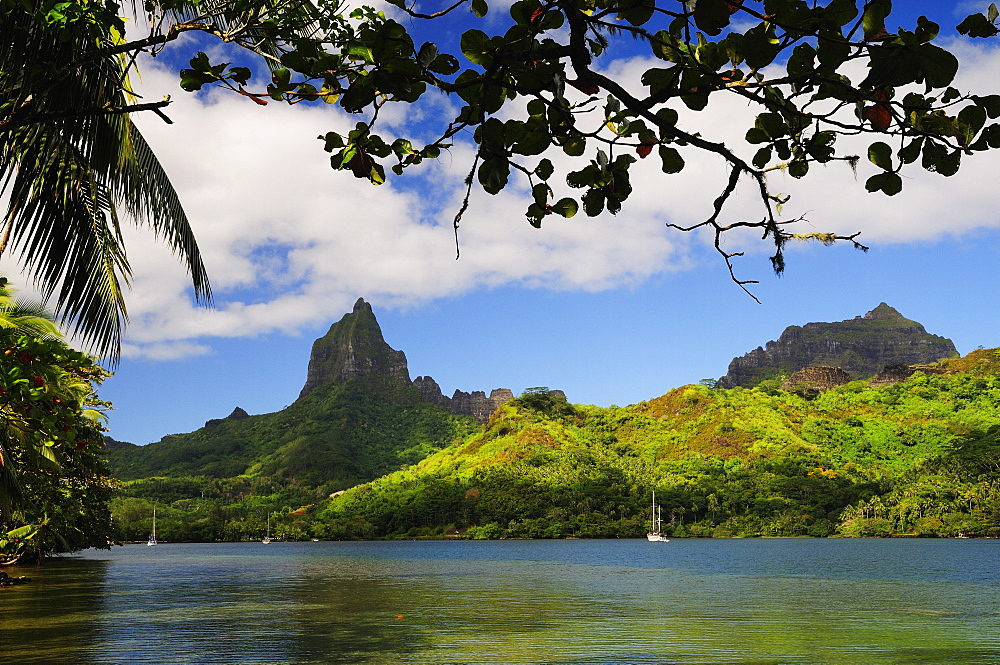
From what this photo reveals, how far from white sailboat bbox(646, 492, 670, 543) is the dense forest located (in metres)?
4.25

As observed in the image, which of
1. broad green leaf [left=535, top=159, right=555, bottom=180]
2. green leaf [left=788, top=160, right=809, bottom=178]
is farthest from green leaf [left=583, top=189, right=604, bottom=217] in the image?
green leaf [left=788, top=160, right=809, bottom=178]

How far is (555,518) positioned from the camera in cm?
13562

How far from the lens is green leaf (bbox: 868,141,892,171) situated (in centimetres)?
250

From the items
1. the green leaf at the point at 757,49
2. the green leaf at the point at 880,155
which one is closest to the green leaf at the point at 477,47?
the green leaf at the point at 757,49

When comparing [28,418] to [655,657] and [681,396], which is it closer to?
[655,657]

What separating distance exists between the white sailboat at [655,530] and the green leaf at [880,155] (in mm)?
118799

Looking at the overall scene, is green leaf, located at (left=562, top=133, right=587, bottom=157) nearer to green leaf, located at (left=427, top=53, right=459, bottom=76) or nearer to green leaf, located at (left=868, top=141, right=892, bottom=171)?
green leaf, located at (left=427, top=53, right=459, bottom=76)

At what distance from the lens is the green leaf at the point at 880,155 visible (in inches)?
98.3

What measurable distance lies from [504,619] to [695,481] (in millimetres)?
117811

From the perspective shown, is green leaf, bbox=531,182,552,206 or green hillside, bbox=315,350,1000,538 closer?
green leaf, bbox=531,182,552,206

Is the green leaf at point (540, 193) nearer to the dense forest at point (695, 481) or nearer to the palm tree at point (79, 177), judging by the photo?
the palm tree at point (79, 177)

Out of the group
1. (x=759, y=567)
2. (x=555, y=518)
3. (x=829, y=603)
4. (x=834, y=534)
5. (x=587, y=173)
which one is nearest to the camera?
(x=587, y=173)

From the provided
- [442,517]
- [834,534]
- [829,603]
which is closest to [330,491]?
[442,517]

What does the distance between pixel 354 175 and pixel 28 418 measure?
324 inches
